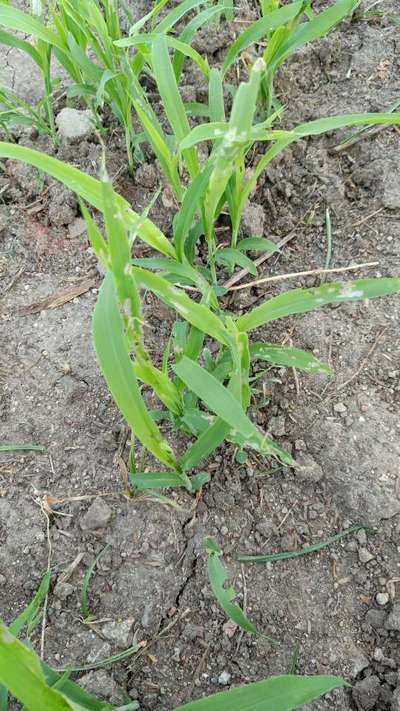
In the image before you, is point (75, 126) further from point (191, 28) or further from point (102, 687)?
point (102, 687)

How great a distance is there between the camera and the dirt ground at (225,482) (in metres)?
1.01

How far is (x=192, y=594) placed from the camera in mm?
1055

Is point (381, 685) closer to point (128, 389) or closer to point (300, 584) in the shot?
point (300, 584)

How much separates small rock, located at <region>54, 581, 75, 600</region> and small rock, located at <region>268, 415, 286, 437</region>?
0.48 metres

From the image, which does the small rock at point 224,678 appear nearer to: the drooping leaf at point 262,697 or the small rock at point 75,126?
the drooping leaf at point 262,697

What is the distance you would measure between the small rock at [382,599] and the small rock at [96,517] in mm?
510

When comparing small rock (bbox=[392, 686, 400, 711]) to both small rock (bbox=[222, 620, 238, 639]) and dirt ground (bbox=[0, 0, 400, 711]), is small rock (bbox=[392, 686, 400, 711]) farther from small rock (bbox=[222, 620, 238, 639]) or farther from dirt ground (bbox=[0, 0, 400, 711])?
small rock (bbox=[222, 620, 238, 639])

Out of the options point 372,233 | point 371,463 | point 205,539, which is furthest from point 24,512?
point 372,233

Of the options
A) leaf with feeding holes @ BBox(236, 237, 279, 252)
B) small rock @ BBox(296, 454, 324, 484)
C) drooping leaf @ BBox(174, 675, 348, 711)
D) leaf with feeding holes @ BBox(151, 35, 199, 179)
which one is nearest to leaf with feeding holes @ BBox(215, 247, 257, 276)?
leaf with feeding holes @ BBox(236, 237, 279, 252)

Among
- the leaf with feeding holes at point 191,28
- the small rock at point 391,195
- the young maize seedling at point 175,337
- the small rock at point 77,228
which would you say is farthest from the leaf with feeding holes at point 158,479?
the leaf with feeding holes at point 191,28

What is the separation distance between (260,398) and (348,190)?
0.63 metres

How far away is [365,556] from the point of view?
107 centimetres

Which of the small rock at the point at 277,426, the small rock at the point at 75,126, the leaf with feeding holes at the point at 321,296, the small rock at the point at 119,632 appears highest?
the small rock at the point at 75,126

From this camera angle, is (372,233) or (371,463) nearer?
(371,463)
